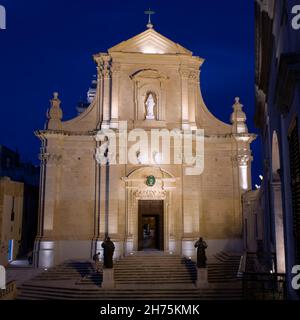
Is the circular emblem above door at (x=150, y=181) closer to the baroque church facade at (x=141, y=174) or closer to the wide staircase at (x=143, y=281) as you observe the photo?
the baroque church facade at (x=141, y=174)

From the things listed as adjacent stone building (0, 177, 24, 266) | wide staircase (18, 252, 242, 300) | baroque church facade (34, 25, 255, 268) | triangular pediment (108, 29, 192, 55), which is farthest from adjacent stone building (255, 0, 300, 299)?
adjacent stone building (0, 177, 24, 266)

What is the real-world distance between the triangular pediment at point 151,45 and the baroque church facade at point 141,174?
58 millimetres

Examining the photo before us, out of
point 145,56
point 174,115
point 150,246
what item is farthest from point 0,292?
point 145,56

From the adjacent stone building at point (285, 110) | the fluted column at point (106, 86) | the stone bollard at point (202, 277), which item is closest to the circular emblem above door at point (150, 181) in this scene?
the fluted column at point (106, 86)

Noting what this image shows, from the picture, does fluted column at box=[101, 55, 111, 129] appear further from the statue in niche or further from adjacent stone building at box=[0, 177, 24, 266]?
adjacent stone building at box=[0, 177, 24, 266]

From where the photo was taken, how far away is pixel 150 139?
2258 cm

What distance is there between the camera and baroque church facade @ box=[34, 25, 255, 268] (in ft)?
71.6

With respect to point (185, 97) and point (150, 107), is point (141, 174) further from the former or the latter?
point (185, 97)

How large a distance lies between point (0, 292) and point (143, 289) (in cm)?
550

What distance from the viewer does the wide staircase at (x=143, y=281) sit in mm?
15516

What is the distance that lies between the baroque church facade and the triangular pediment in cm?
6

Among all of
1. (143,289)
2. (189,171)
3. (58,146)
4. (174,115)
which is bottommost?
(143,289)
